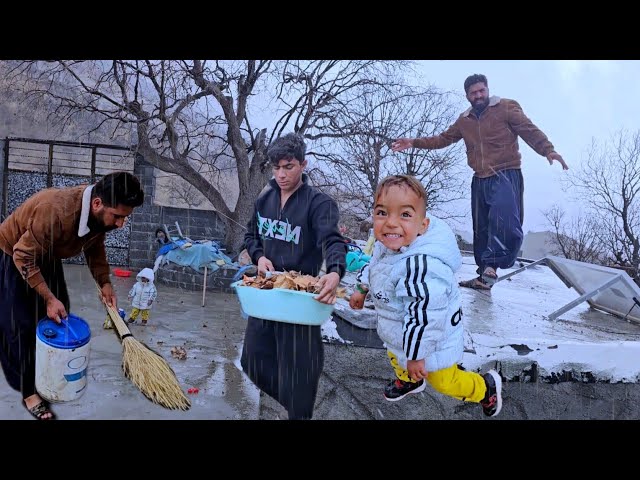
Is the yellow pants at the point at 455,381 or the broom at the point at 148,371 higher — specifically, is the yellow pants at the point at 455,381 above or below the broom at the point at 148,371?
above

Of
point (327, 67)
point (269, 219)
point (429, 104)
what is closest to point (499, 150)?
point (429, 104)

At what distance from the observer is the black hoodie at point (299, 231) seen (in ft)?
8.82

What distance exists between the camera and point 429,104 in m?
2.95

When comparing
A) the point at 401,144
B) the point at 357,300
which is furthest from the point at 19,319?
the point at 401,144

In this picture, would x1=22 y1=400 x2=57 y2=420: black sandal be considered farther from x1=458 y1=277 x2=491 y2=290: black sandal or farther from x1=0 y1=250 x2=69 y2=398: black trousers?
x1=458 y1=277 x2=491 y2=290: black sandal

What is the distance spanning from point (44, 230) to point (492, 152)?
233 centimetres

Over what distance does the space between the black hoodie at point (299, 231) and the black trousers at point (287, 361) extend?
Answer: 31 cm

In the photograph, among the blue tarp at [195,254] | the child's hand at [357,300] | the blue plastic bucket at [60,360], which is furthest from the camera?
the blue tarp at [195,254]

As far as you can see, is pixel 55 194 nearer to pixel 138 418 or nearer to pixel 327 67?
pixel 138 418

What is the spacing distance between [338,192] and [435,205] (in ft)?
1.64

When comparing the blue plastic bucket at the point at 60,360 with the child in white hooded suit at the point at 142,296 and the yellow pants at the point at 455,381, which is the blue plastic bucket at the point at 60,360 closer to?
the child in white hooded suit at the point at 142,296

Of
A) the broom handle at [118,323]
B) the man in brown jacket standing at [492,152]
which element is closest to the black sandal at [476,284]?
the man in brown jacket standing at [492,152]

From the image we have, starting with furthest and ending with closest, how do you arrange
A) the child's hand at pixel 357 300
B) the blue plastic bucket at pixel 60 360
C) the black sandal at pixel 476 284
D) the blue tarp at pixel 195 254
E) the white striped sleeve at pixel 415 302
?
the blue tarp at pixel 195 254 → the black sandal at pixel 476 284 → the blue plastic bucket at pixel 60 360 → the child's hand at pixel 357 300 → the white striped sleeve at pixel 415 302
